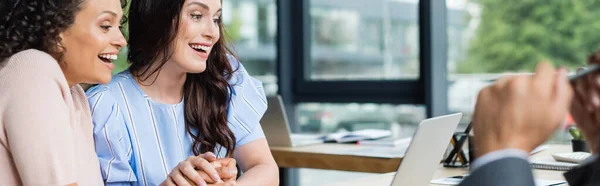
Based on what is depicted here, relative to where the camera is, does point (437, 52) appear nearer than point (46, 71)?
No

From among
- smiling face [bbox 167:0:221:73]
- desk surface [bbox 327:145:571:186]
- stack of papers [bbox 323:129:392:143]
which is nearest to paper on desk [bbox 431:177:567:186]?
desk surface [bbox 327:145:571:186]

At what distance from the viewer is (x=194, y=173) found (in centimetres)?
188

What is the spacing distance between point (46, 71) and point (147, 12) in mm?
646

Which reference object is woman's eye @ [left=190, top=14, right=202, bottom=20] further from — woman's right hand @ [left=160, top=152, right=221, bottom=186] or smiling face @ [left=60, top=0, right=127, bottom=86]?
woman's right hand @ [left=160, top=152, right=221, bottom=186]

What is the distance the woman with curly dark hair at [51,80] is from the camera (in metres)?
1.51

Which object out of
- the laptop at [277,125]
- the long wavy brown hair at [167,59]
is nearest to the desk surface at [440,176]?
the long wavy brown hair at [167,59]

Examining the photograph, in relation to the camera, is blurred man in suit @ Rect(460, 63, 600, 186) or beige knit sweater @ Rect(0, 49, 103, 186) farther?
beige knit sweater @ Rect(0, 49, 103, 186)

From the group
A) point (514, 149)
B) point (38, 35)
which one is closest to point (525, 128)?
point (514, 149)

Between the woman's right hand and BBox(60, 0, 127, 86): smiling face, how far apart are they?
0.27 m

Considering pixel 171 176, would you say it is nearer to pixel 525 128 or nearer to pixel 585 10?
pixel 525 128

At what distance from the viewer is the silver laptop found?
179 centimetres

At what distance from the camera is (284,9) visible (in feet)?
15.7

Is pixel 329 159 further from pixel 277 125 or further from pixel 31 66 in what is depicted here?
pixel 31 66

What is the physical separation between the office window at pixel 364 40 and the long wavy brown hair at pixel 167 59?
213 centimetres
